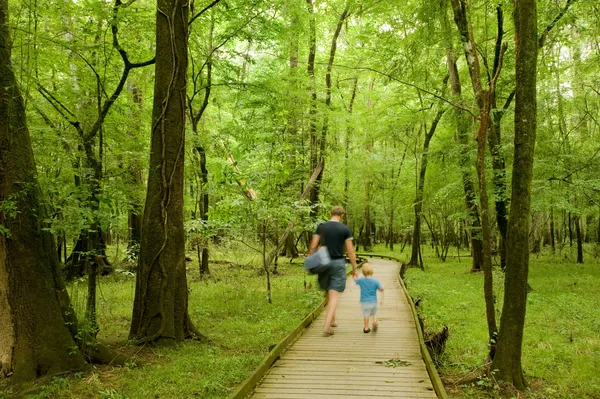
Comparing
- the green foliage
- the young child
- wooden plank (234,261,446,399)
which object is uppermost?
the young child

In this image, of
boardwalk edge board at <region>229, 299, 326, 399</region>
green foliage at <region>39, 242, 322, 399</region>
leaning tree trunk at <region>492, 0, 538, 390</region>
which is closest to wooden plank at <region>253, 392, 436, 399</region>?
boardwalk edge board at <region>229, 299, 326, 399</region>

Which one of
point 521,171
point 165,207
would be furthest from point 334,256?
point 521,171

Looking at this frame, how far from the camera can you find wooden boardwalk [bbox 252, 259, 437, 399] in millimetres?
4977

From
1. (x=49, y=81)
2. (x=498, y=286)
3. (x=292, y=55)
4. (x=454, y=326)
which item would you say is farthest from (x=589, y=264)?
(x=49, y=81)

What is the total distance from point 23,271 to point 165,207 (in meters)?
2.34

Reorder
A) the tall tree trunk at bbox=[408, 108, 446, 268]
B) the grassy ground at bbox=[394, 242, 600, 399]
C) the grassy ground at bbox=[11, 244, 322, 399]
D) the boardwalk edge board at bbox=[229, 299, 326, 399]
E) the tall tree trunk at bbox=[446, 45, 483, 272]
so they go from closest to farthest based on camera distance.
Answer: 1. the boardwalk edge board at bbox=[229, 299, 326, 399]
2. the grassy ground at bbox=[11, 244, 322, 399]
3. the grassy ground at bbox=[394, 242, 600, 399]
4. the tall tree trunk at bbox=[446, 45, 483, 272]
5. the tall tree trunk at bbox=[408, 108, 446, 268]

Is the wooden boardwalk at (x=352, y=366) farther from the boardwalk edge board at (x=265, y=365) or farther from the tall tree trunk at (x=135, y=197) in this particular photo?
the tall tree trunk at (x=135, y=197)

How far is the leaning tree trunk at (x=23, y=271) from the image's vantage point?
17.5ft

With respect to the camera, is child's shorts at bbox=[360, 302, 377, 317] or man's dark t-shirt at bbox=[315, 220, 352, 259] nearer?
man's dark t-shirt at bbox=[315, 220, 352, 259]

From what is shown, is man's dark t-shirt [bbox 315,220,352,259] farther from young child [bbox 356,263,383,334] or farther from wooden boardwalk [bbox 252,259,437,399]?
wooden boardwalk [bbox 252,259,437,399]

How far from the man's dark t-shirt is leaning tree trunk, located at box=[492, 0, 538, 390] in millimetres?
2630

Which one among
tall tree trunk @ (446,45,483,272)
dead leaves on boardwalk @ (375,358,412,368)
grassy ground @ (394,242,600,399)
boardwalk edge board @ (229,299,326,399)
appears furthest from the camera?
tall tree trunk @ (446,45,483,272)

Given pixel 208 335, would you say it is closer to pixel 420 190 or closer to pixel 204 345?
Result: pixel 204 345

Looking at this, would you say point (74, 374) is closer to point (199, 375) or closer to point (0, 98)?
point (199, 375)
